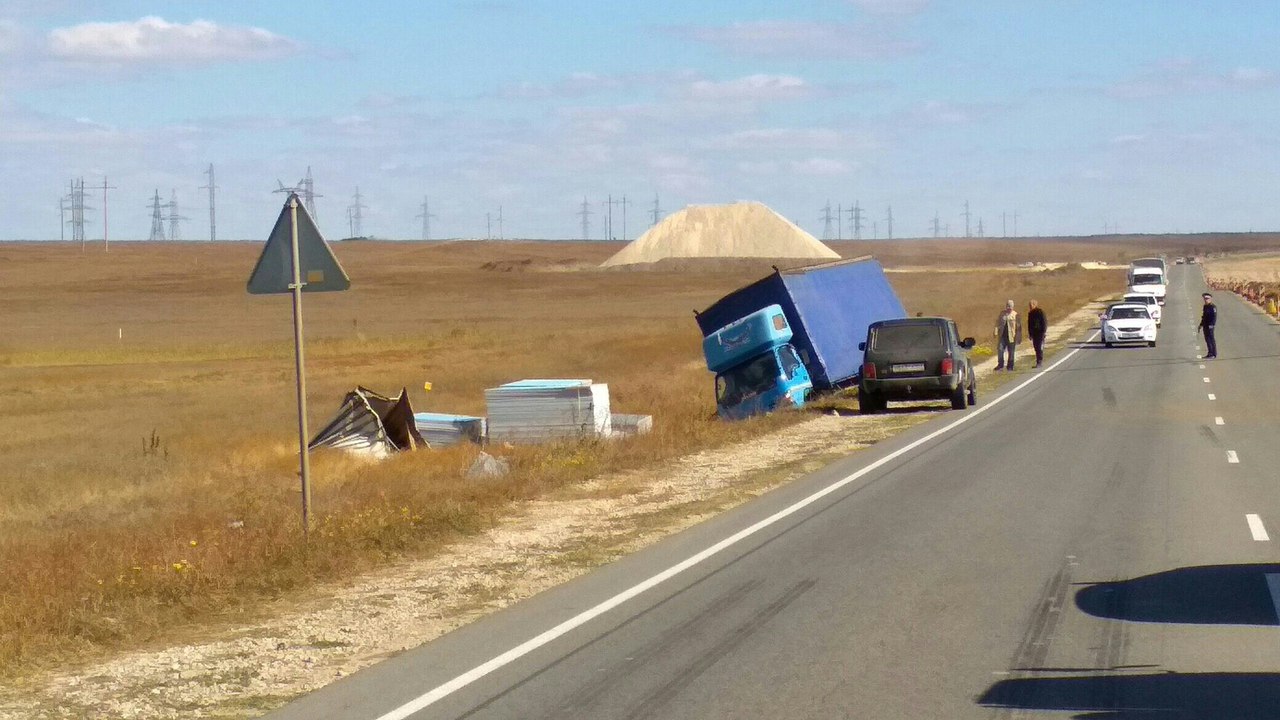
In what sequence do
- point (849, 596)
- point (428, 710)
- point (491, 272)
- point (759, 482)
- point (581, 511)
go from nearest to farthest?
point (428, 710), point (849, 596), point (581, 511), point (759, 482), point (491, 272)

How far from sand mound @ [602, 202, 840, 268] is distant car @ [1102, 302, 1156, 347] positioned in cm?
14467

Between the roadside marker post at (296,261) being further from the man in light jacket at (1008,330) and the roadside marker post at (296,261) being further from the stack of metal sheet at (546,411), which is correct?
the man in light jacket at (1008,330)

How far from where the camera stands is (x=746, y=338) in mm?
28562

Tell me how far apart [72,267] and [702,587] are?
6753 inches

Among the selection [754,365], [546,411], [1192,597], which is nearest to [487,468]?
[546,411]

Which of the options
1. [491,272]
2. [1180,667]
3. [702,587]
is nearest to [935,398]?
[702,587]

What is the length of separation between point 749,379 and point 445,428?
627 centimetres

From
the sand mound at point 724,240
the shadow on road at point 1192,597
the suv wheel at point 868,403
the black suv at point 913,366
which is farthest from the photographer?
the sand mound at point 724,240

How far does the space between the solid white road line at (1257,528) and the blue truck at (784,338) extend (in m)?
15.0

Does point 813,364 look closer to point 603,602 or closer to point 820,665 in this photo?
point 603,602

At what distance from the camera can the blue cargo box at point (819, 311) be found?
29.9 metres

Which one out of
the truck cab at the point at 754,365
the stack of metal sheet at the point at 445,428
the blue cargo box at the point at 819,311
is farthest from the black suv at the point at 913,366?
the stack of metal sheet at the point at 445,428

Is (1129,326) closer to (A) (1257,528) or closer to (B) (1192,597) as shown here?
(A) (1257,528)

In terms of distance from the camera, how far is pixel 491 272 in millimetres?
168625
